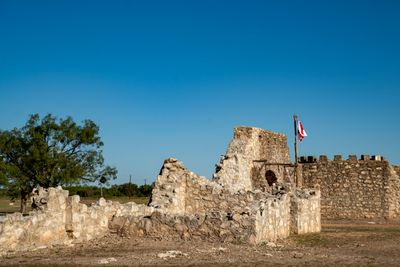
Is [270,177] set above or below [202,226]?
above

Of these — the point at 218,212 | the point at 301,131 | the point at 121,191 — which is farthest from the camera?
the point at 121,191

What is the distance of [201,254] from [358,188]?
22.8 metres

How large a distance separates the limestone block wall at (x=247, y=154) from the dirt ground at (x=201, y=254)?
7.91 metres

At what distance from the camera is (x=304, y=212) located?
20.1m

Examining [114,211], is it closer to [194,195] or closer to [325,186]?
[194,195]

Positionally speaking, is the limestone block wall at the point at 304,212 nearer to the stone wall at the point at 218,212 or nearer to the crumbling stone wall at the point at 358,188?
the stone wall at the point at 218,212

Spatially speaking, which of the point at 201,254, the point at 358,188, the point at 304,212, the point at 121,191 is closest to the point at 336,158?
the point at 358,188

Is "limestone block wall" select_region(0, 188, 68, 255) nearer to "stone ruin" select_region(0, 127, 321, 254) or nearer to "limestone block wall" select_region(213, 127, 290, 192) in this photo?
"stone ruin" select_region(0, 127, 321, 254)

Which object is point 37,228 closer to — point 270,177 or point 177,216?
point 177,216

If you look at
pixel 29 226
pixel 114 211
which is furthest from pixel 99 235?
pixel 29 226

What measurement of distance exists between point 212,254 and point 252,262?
1.27 meters

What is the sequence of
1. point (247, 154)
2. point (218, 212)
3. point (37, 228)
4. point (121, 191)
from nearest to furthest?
point (37, 228)
point (218, 212)
point (247, 154)
point (121, 191)

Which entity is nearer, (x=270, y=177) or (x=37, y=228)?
(x=37, y=228)

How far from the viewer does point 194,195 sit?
19.6 m
